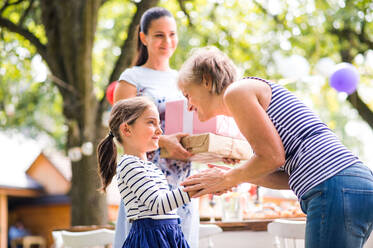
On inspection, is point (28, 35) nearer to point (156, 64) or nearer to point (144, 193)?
point (156, 64)

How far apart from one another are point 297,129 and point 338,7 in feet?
26.6

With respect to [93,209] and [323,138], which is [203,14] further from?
[323,138]

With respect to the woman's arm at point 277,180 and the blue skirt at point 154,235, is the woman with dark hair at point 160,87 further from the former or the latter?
the woman's arm at point 277,180

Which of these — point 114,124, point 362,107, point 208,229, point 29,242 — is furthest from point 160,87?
point 29,242

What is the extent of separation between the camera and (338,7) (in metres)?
9.21

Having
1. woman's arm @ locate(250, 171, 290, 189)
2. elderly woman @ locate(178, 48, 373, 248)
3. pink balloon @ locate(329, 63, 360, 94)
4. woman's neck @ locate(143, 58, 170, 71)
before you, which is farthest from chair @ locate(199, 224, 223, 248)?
pink balloon @ locate(329, 63, 360, 94)

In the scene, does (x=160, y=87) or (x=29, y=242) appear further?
(x=29, y=242)

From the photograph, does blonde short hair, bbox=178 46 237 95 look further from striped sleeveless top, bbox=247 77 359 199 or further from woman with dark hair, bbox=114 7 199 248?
woman with dark hair, bbox=114 7 199 248

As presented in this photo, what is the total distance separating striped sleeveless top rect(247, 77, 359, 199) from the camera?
1.69 m

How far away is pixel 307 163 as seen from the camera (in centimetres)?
172

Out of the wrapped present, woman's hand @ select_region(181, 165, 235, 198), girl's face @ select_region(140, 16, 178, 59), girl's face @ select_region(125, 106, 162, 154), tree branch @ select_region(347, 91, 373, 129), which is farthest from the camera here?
tree branch @ select_region(347, 91, 373, 129)

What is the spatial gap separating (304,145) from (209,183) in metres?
0.40

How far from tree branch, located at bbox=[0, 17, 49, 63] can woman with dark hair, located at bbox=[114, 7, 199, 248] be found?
4.59 meters

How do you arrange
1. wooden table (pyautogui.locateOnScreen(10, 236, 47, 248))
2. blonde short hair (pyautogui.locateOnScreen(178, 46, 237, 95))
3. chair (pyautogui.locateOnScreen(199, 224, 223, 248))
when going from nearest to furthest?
blonde short hair (pyautogui.locateOnScreen(178, 46, 237, 95)), chair (pyautogui.locateOnScreen(199, 224, 223, 248)), wooden table (pyautogui.locateOnScreen(10, 236, 47, 248))
